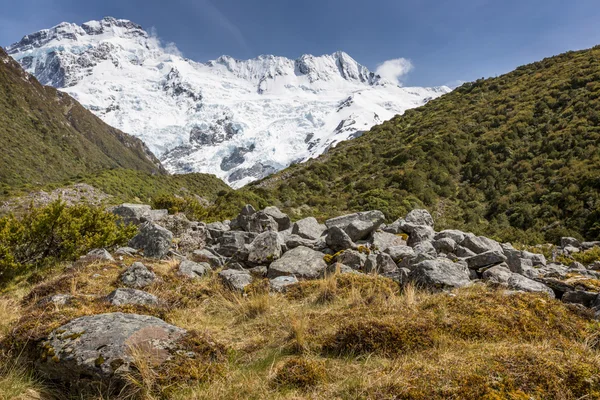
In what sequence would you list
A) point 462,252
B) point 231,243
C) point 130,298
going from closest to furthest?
point 130,298 → point 462,252 → point 231,243

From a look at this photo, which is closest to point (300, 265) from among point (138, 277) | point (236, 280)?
point (236, 280)

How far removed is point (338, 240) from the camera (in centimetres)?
899

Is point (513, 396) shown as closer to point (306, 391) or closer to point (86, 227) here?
point (306, 391)

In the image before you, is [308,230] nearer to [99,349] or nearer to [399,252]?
[399,252]

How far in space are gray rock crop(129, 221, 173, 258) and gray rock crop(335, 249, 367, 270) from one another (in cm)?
465

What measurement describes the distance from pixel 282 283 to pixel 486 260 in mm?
4636

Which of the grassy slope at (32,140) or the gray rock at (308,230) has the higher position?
the grassy slope at (32,140)

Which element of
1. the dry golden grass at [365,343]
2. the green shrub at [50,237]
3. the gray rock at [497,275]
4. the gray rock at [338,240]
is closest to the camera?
the dry golden grass at [365,343]

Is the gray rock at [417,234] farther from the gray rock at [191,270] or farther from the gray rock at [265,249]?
the gray rock at [191,270]

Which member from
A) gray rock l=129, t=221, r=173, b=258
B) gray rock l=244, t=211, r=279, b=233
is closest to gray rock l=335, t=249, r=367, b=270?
gray rock l=244, t=211, r=279, b=233

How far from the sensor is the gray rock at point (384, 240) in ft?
30.9

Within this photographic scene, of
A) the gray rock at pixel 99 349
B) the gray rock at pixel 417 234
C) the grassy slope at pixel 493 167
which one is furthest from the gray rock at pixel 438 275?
the grassy slope at pixel 493 167

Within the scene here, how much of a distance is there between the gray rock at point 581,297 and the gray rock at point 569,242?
9.70m

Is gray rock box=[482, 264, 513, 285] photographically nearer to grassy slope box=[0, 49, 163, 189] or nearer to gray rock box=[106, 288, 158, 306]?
gray rock box=[106, 288, 158, 306]
